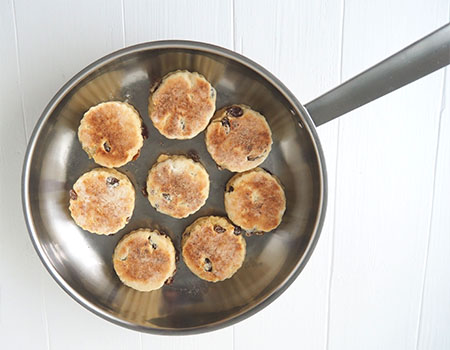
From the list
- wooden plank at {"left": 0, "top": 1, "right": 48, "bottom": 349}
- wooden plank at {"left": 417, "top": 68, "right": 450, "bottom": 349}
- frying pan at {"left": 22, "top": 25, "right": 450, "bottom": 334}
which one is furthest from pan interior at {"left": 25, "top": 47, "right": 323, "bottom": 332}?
wooden plank at {"left": 417, "top": 68, "right": 450, "bottom": 349}

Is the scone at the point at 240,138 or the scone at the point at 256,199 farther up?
the scone at the point at 240,138

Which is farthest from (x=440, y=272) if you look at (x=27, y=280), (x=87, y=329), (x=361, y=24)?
(x=27, y=280)

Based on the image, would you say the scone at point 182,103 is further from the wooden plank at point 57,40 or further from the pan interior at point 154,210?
the wooden plank at point 57,40

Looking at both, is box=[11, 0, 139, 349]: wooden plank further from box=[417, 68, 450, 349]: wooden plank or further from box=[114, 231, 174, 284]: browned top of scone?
box=[417, 68, 450, 349]: wooden plank

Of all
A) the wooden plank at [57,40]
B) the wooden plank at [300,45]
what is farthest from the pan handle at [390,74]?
the wooden plank at [57,40]

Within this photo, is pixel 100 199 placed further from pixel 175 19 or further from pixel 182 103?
pixel 175 19

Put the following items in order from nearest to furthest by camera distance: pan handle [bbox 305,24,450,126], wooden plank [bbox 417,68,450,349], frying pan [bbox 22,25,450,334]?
pan handle [bbox 305,24,450,126], frying pan [bbox 22,25,450,334], wooden plank [bbox 417,68,450,349]

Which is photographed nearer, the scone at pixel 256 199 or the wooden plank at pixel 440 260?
the scone at pixel 256 199
